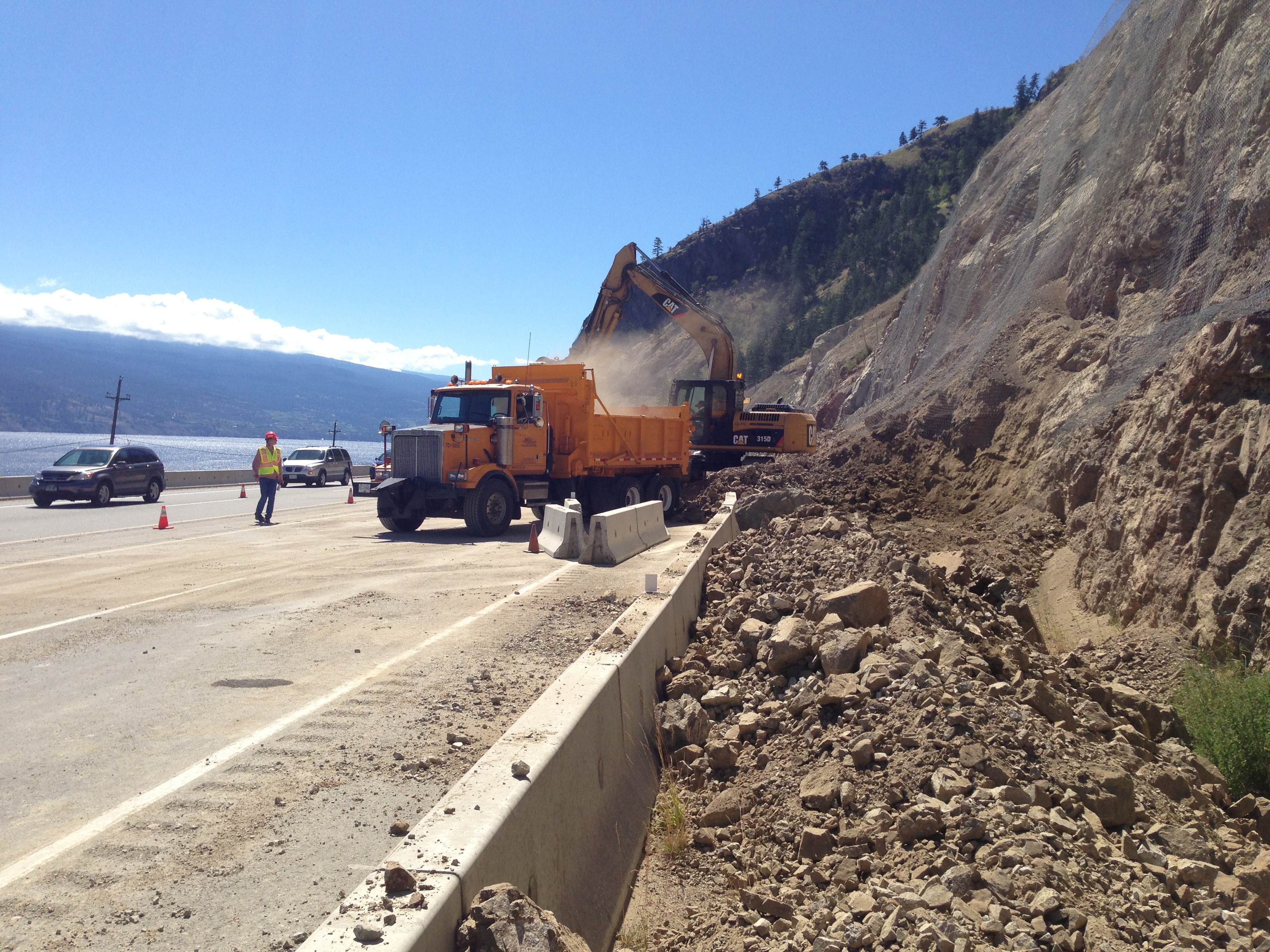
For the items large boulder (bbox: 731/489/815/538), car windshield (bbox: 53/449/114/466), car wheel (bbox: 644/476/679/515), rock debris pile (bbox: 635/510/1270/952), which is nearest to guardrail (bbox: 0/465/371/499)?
car windshield (bbox: 53/449/114/466)

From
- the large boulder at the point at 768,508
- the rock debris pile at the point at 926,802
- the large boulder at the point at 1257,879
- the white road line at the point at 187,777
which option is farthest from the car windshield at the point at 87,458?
the large boulder at the point at 1257,879

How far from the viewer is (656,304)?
2502 centimetres

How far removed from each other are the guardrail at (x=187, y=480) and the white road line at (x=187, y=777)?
2677 cm

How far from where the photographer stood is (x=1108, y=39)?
15203mm

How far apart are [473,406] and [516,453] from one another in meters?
1.24

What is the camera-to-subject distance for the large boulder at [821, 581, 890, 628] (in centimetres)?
705

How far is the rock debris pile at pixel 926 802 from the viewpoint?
147 inches

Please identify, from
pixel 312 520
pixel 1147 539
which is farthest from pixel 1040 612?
pixel 312 520

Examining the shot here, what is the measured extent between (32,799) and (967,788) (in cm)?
467

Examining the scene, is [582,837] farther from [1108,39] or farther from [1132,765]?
[1108,39]

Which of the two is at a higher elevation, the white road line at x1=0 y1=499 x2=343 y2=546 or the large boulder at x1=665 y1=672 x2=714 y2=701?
the large boulder at x1=665 y1=672 x2=714 y2=701

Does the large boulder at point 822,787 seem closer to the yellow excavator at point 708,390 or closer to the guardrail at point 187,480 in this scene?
the yellow excavator at point 708,390

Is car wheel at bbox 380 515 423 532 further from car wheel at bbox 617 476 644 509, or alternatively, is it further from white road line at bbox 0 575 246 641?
white road line at bbox 0 575 246 641

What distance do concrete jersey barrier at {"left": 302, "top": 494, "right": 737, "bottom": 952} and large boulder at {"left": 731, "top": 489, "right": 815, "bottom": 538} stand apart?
30.0 ft
